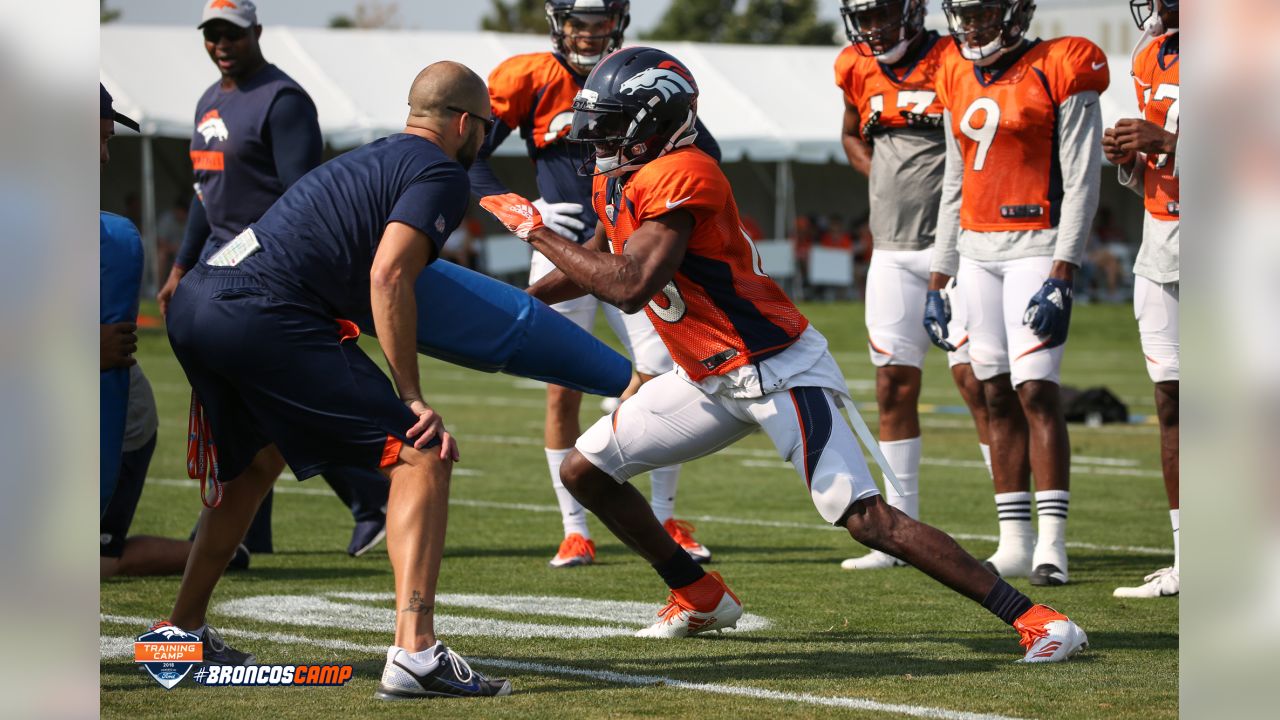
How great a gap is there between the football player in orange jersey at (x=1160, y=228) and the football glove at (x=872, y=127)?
1.21 m

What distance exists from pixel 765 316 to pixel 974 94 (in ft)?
7.43

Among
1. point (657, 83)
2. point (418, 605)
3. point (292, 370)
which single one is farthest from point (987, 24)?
point (418, 605)

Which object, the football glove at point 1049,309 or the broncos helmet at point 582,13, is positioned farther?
the broncos helmet at point 582,13

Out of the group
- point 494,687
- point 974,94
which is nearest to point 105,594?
point 494,687

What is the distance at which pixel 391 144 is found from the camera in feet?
15.5

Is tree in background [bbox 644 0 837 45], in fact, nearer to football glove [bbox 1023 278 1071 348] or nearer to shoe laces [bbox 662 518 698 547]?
shoe laces [bbox 662 518 698 547]

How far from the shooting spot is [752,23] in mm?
56812

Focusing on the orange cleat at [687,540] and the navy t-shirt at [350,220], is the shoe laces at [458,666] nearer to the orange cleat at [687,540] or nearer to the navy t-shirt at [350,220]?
the navy t-shirt at [350,220]

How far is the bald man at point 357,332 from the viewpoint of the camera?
4.45 metres

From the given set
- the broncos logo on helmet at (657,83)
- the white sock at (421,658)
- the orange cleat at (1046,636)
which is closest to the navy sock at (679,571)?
the orange cleat at (1046,636)

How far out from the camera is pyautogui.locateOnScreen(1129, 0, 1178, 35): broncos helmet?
21.2 ft

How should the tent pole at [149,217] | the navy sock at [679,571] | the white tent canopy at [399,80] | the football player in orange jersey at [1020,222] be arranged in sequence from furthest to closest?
the white tent canopy at [399,80], the tent pole at [149,217], the football player in orange jersey at [1020,222], the navy sock at [679,571]
